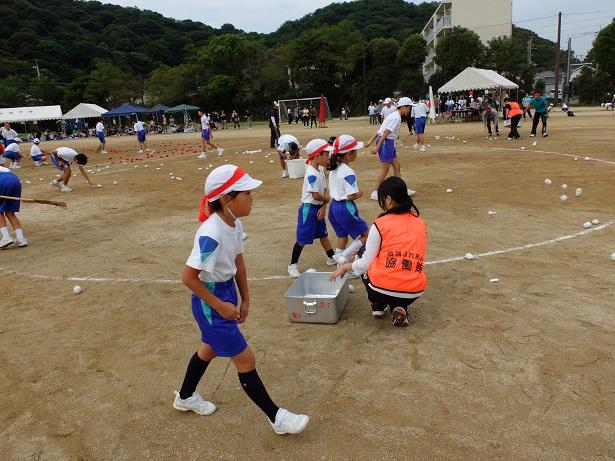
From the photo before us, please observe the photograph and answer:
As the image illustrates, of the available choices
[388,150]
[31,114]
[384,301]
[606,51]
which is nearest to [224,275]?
[384,301]

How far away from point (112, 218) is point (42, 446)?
7.06 m

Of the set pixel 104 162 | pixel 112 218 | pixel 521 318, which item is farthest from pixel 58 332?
pixel 104 162

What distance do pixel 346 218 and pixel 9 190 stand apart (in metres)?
5.75

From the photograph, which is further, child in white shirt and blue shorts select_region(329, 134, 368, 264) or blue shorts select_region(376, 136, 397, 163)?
blue shorts select_region(376, 136, 397, 163)

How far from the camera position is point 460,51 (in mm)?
47281

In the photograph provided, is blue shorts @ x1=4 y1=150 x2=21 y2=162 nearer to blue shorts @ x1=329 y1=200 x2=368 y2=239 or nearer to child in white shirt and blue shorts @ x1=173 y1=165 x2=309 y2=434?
blue shorts @ x1=329 y1=200 x2=368 y2=239

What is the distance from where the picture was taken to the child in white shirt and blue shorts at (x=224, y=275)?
267cm

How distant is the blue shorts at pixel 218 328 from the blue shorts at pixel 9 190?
635cm

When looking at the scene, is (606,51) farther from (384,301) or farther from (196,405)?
(196,405)

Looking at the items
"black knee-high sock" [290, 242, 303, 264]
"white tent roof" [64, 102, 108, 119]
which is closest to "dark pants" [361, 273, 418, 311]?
"black knee-high sock" [290, 242, 303, 264]

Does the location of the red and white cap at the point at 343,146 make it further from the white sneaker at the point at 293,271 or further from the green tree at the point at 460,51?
the green tree at the point at 460,51

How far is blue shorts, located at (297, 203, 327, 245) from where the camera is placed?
544cm

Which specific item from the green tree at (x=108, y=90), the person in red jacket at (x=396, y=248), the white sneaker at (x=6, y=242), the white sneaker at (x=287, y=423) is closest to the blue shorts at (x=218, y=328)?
the white sneaker at (x=287, y=423)

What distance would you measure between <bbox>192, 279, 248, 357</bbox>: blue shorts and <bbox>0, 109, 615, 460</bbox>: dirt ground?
25.5 inches
